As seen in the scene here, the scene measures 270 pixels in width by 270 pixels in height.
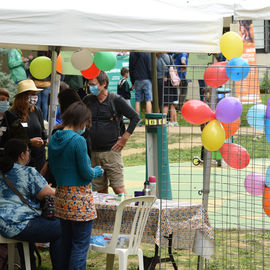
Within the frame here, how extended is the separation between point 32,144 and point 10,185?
1511 millimetres

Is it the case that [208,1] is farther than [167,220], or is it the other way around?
[208,1]

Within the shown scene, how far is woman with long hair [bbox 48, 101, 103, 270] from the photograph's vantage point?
432 centimetres

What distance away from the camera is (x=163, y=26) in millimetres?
4539

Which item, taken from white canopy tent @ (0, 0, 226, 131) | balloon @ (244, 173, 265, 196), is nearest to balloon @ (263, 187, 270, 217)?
balloon @ (244, 173, 265, 196)

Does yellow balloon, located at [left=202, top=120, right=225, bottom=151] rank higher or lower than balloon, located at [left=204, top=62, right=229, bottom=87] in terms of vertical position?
lower

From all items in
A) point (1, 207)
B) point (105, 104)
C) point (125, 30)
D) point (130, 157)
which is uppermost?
point (125, 30)

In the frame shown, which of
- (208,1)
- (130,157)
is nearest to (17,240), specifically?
(208,1)

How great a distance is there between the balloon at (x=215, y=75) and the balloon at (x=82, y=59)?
90.4 inches

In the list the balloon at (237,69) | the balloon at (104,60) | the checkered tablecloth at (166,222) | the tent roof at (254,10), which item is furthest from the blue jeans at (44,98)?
the balloon at (237,69)

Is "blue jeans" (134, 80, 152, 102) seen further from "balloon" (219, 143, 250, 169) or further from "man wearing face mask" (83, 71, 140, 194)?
"balloon" (219, 143, 250, 169)

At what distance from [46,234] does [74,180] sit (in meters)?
0.65

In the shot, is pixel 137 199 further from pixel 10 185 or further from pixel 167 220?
pixel 10 185

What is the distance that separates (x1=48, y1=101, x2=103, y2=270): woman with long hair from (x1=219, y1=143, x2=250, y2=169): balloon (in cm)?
104

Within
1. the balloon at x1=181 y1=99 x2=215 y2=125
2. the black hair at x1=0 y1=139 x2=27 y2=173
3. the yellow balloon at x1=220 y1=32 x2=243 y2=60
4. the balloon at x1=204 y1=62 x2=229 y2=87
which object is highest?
the yellow balloon at x1=220 y1=32 x2=243 y2=60
